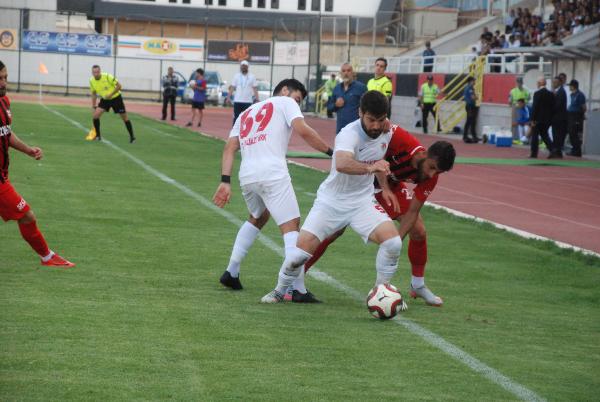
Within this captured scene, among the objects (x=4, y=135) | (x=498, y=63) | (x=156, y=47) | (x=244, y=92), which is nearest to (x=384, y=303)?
(x=4, y=135)

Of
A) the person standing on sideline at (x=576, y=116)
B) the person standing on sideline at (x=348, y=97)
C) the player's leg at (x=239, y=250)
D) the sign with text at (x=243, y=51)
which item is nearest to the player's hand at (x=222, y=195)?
the player's leg at (x=239, y=250)

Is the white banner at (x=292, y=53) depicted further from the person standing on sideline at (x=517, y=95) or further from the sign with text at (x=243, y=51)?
the person standing on sideline at (x=517, y=95)

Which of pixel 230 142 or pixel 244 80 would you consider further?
pixel 244 80

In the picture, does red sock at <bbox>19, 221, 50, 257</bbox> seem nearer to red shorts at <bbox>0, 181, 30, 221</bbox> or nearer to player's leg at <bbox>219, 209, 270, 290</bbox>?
red shorts at <bbox>0, 181, 30, 221</bbox>

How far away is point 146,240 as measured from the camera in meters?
11.9

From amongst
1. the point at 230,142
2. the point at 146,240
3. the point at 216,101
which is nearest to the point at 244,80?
the point at 146,240

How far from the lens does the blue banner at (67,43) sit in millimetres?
60250

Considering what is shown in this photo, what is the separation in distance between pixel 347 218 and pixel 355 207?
0.10m

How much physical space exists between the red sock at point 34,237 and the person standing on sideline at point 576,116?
2291 cm

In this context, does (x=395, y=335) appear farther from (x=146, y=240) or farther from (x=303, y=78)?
(x=303, y=78)

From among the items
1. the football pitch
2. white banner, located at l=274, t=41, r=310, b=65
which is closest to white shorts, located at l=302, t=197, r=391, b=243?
the football pitch

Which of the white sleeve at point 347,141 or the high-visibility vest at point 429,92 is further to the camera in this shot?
the high-visibility vest at point 429,92

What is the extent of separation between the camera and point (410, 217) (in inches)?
348

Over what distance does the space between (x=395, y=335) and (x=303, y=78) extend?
1994 inches
